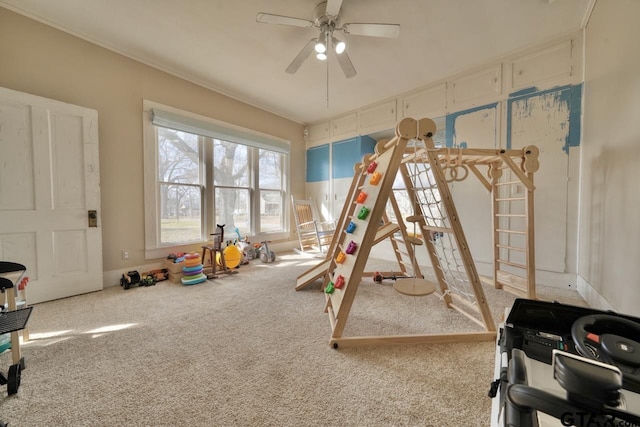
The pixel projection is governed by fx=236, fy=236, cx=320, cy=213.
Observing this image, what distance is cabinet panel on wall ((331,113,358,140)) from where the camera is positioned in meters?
4.63

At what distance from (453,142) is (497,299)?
2.19 m

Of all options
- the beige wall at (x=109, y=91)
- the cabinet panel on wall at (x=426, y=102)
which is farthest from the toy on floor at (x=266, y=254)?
the cabinet panel on wall at (x=426, y=102)

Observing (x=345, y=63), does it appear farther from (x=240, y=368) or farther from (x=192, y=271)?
(x=192, y=271)

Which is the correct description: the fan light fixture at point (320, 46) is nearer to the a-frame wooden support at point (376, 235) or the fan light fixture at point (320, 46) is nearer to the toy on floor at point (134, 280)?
the a-frame wooden support at point (376, 235)

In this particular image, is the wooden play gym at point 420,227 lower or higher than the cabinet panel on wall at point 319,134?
lower

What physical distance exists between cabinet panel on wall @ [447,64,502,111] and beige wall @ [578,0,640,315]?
79 cm

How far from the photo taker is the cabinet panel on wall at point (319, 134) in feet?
16.6

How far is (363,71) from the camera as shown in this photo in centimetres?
329

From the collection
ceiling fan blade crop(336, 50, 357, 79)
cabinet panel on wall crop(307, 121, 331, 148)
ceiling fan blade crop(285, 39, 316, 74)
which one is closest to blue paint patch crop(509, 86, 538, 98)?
ceiling fan blade crop(336, 50, 357, 79)

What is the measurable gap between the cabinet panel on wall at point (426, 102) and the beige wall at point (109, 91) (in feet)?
10.8

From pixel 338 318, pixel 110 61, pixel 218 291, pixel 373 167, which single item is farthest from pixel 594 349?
pixel 110 61

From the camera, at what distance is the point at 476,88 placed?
10.6ft

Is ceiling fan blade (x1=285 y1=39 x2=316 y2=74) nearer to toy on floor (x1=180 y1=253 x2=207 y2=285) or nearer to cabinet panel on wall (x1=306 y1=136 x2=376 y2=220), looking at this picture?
cabinet panel on wall (x1=306 y1=136 x2=376 y2=220)

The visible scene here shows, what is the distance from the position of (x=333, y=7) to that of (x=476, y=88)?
2378mm
